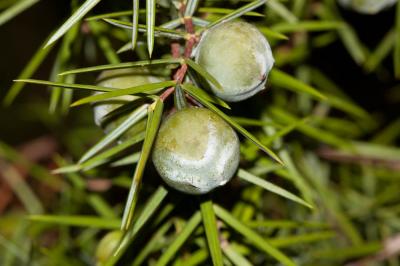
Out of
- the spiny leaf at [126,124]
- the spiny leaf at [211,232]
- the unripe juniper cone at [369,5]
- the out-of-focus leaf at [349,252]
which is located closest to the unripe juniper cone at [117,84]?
the spiny leaf at [126,124]

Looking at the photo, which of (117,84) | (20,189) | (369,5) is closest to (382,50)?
(369,5)

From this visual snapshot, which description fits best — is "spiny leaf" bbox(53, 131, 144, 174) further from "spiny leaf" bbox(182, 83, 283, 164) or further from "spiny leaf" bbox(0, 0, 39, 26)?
"spiny leaf" bbox(0, 0, 39, 26)

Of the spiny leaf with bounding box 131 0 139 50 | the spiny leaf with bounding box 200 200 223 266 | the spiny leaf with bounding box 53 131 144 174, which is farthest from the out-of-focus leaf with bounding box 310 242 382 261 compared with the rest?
the spiny leaf with bounding box 131 0 139 50

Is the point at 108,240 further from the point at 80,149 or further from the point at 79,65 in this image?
the point at 80,149

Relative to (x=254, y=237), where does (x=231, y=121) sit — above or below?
above

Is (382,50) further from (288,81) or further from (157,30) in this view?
(157,30)

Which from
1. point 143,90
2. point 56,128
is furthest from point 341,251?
point 56,128
